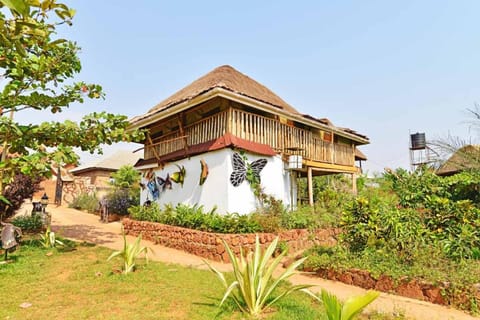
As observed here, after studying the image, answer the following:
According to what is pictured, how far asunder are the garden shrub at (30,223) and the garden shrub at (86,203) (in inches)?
292

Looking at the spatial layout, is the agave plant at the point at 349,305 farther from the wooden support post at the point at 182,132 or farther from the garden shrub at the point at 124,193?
the garden shrub at the point at 124,193

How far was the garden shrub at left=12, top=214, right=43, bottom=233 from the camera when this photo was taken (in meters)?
10.5

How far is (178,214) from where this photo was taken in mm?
9656

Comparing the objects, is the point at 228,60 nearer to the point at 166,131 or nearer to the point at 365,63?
the point at 166,131

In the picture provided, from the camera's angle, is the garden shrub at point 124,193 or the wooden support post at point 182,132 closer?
the wooden support post at point 182,132

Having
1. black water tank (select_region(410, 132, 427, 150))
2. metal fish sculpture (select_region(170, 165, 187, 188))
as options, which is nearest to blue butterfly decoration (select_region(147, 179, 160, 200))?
metal fish sculpture (select_region(170, 165, 187, 188))

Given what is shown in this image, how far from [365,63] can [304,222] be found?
5.69 metres

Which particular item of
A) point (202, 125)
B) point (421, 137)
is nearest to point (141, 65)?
point (202, 125)

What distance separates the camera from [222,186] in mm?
9516

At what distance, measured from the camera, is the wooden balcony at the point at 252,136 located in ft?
Result: 32.6

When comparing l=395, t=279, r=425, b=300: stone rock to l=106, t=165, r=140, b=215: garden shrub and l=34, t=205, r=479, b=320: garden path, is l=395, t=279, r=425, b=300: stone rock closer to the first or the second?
l=34, t=205, r=479, b=320: garden path

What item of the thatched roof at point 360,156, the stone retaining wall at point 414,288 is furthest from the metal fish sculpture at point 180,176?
the thatched roof at point 360,156

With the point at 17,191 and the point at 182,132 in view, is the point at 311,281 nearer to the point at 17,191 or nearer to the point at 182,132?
the point at 182,132

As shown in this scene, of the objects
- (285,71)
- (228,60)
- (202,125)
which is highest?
(228,60)
